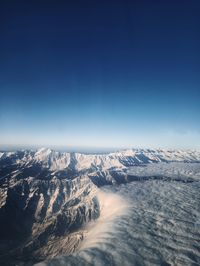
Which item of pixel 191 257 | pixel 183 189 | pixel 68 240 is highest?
pixel 183 189

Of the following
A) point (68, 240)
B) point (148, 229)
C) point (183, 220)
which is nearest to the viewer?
point (148, 229)

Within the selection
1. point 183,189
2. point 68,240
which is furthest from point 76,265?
point 183,189

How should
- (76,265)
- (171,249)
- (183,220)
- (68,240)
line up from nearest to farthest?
(76,265) < (171,249) < (183,220) < (68,240)

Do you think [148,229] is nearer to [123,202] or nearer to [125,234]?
[125,234]

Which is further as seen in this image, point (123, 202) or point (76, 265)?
point (123, 202)

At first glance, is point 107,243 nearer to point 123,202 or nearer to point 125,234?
point 125,234

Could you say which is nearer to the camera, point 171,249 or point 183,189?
point 171,249

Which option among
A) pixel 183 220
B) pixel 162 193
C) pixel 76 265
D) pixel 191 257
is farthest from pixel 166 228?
pixel 162 193

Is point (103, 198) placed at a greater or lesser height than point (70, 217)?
greater

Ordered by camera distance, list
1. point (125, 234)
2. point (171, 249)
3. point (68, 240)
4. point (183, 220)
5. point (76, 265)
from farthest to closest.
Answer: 1. point (68, 240)
2. point (183, 220)
3. point (125, 234)
4. point (171, 249)
5. point (76, 265)
